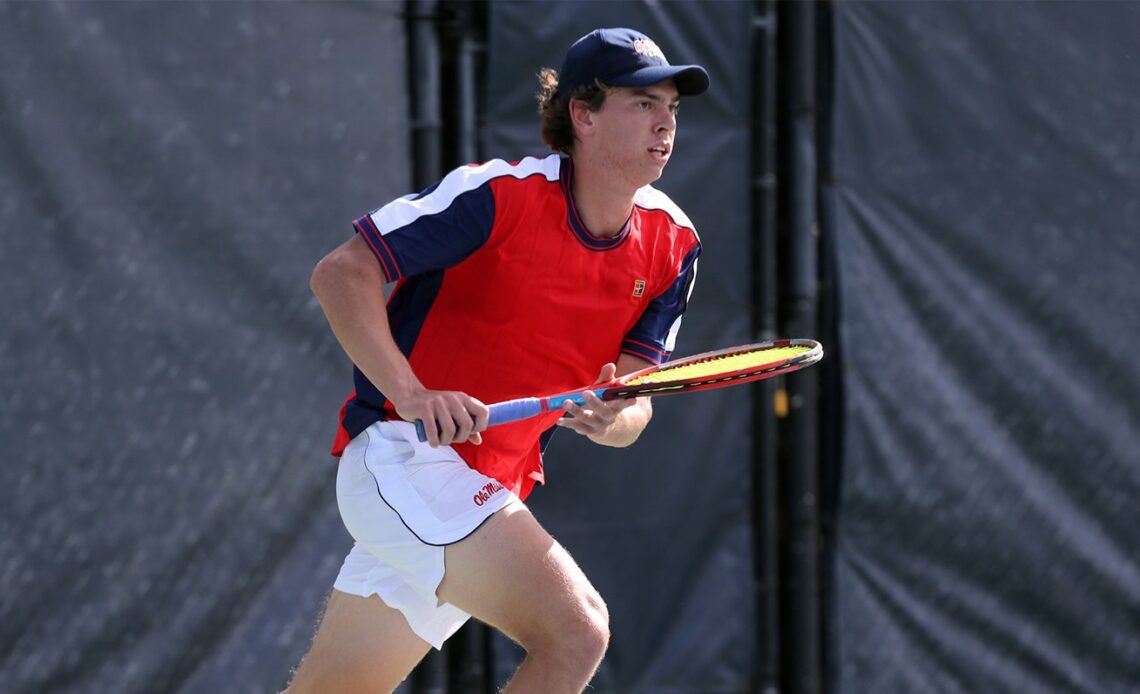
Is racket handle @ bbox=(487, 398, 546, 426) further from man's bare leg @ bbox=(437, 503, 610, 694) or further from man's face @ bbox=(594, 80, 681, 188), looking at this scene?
man's face @ bbox=(594, 80, 681, 188)

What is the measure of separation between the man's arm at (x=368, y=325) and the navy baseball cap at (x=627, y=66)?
70 cm

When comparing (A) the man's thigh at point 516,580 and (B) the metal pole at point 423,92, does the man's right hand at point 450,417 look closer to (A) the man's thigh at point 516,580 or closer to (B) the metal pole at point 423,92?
(A) the man's thigh at point 516,580

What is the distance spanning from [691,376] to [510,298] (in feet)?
1.51

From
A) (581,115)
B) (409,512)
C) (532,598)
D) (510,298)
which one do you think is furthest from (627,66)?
(532,598)

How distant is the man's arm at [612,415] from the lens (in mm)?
3180

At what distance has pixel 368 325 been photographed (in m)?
3.12

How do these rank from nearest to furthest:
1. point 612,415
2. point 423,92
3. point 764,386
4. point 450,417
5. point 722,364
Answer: point 450,417, point 612,415, point 722,364, point 423,92, point 764,386

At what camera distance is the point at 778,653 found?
5.11 meters

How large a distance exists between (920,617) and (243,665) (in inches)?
86.2

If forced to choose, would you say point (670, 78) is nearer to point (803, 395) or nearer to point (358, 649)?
point (358, 649)

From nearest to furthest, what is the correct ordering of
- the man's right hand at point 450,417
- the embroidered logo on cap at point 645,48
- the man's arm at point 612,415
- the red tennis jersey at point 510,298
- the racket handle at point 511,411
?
1. the man's right hand at point 450,417
2. the racket handle at point 511,411
3. the man's arm at point 612,415
4. the red tennis jersey at point 510,298
5. the embroidered logo on cap at point 645,48

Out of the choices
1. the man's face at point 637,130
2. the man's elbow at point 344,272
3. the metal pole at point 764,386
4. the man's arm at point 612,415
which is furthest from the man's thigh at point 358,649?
the metal pole at point 764,386

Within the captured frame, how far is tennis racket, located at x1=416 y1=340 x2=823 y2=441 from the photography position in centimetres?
311

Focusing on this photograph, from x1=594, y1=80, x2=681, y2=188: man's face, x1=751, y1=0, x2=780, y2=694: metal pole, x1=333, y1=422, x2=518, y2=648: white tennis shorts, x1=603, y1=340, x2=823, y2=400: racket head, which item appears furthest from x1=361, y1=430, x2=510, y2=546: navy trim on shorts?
x1=751, y1=0, x2=780, y2=694: metal pole
